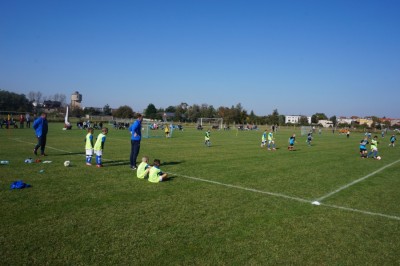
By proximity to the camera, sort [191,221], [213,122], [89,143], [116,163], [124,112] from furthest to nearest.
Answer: [124,112]
[213,122]
[116,163]
[89,143]
[191,221]

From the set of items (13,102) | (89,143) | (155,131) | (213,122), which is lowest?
(155,131)

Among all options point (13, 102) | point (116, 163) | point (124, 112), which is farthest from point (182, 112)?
point (116, 163)

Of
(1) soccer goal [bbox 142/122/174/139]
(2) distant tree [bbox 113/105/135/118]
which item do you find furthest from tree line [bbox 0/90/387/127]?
(1) soccer goal [bbox 142/122/174/139]

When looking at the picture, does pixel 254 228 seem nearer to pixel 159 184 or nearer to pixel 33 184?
pixel 159 184

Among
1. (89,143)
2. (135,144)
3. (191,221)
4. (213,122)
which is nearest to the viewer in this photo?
(191,221)

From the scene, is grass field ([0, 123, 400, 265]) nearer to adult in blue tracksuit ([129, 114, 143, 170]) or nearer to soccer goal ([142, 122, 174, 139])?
adult in blue tracksuit ([129, 114, 143, 170])

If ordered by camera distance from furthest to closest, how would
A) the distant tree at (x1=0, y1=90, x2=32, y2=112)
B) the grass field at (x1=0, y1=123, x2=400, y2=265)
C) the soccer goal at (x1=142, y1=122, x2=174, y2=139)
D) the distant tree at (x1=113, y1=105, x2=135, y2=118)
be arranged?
the distant tree at (x1=113, y1=105, x2=135, y2=118), the distant tree at (x1=0, y1=90, x2=32, y2=112), the soccer goal at (x1=142, y1=122, x2=174, y2=139), the grass field at (x1=0, y1=123, x2=400, y2=265)

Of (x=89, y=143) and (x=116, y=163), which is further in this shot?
(x=116, y=163)

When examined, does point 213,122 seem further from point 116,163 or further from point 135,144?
point 135,144

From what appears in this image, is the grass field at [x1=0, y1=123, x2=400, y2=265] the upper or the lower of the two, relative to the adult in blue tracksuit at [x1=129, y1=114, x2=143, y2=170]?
lower

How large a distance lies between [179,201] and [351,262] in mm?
4126

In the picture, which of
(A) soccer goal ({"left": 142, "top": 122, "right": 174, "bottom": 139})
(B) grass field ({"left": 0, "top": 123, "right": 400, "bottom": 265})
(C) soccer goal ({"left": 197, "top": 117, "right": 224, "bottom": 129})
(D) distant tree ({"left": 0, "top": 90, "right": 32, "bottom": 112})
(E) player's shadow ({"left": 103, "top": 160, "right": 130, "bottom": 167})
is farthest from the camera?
(D) distant tree ({"left": 0, "top": 90, "right": 32, "bottom": 112})

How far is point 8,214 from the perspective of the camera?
5.91 m

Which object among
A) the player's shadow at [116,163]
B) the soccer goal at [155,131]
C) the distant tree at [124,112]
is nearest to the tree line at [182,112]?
the distant tree at [124,112]
